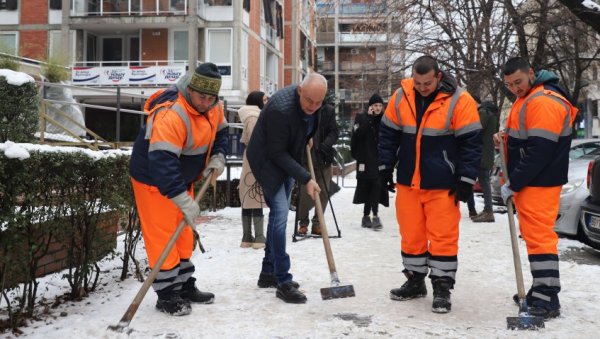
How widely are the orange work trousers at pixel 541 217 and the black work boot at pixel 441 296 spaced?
2.21 ft

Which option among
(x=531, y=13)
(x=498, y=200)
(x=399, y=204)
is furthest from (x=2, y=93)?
(x=531, y=13)

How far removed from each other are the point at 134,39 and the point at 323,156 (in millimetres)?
25055

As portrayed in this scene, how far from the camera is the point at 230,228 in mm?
8477

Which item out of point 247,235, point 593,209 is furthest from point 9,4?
point 593,209

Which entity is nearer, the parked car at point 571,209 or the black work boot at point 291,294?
the black work boot at point 291,294

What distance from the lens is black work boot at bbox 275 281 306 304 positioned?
4633 mm

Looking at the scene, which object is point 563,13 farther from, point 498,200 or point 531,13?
point 498,200

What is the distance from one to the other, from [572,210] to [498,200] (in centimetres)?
533

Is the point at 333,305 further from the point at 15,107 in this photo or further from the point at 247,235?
the point at 15,107

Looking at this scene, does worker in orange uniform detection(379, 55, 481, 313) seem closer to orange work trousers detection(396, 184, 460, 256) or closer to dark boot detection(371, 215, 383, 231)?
orange work trousers detection(396, 184, 460, 256)

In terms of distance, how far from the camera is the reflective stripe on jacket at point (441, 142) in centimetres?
448

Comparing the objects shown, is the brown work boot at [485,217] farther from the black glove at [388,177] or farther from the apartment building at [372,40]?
the black glove at [388,177]

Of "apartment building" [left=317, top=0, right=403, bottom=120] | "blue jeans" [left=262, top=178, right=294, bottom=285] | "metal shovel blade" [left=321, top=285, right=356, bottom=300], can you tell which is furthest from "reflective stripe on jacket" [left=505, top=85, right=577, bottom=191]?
"apartment building" [left=317, top=0, right=403, bottom=120]

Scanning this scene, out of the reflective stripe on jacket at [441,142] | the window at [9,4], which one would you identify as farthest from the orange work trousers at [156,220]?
the window at [9,4]
